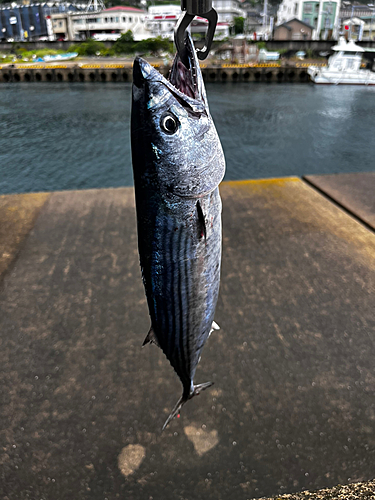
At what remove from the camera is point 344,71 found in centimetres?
3070

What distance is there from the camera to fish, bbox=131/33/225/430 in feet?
3.38

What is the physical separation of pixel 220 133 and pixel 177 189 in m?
16.7

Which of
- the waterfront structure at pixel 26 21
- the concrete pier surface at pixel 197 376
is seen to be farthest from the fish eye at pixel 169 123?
the waterfront structure at pixel 26 21

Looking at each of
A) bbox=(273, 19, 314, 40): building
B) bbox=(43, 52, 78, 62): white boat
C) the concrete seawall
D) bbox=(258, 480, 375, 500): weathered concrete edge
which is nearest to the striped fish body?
bbox=(258, 480, 375, 500): weathered concrete edge

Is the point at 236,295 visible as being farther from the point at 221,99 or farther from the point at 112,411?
the point at 221,99

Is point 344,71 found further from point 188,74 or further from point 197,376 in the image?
point 188,74

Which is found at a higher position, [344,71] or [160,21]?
[160,21]

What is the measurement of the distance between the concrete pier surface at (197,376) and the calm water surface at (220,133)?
29.1ft

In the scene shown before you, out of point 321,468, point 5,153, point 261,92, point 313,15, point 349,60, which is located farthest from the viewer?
point 313,15

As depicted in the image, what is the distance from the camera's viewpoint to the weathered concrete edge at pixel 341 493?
1.59 meters

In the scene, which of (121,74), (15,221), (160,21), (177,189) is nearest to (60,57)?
(121,74)

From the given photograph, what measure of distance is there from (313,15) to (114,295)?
7194 cm

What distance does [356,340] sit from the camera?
8.07ft

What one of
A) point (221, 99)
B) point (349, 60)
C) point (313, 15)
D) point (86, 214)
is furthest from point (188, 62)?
point (313, 15)
